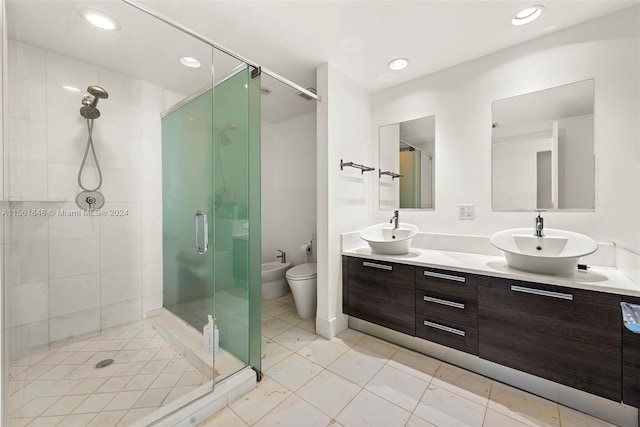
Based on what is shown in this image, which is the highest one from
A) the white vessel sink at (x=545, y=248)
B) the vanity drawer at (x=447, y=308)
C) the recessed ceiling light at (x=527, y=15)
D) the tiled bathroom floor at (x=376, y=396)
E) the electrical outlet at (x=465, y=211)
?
the recessed ceiling light at (x=527, y=15)

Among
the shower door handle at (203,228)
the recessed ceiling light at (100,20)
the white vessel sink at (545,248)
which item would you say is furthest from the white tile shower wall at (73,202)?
the white vessel sink at (545,248)

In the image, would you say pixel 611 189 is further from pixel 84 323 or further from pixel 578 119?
pixel 84 323

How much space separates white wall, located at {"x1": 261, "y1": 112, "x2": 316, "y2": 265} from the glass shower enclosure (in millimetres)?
1472

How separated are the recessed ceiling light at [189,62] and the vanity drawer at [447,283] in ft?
7.63

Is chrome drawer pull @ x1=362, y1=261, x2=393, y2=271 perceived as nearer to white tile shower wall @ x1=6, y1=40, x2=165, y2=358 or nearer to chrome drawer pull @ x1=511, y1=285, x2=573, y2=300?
chrome drawer pull @ x1=511, y1=285, x2=573, y2=300

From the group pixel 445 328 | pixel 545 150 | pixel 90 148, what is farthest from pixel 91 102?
pixel 545 150

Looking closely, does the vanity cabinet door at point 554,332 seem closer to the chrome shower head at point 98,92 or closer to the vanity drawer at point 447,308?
the vanity drawer at point 447,308

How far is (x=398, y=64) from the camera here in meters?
2.08

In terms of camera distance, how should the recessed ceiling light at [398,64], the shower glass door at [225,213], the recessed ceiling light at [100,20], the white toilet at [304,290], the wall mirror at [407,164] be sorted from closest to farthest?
the recessed ceiling light at [100,20] → the shower glass door at [225,213] → the recessed ceiling light at [398,64] → the wall mirror at [407,164] → the white toilet at [304,290]

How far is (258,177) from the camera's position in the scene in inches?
65.2

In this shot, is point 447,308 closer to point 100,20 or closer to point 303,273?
point 303,273

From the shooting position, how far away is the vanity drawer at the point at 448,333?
1540 millimetres

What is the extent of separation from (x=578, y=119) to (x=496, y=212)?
78 cm

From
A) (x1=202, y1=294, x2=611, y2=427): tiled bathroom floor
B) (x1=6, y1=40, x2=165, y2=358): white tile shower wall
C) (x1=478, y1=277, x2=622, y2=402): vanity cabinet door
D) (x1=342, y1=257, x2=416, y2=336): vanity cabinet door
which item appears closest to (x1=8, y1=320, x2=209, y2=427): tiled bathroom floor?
(x1=6, y1=40, x2=165, y2=358): white tile shower wall
